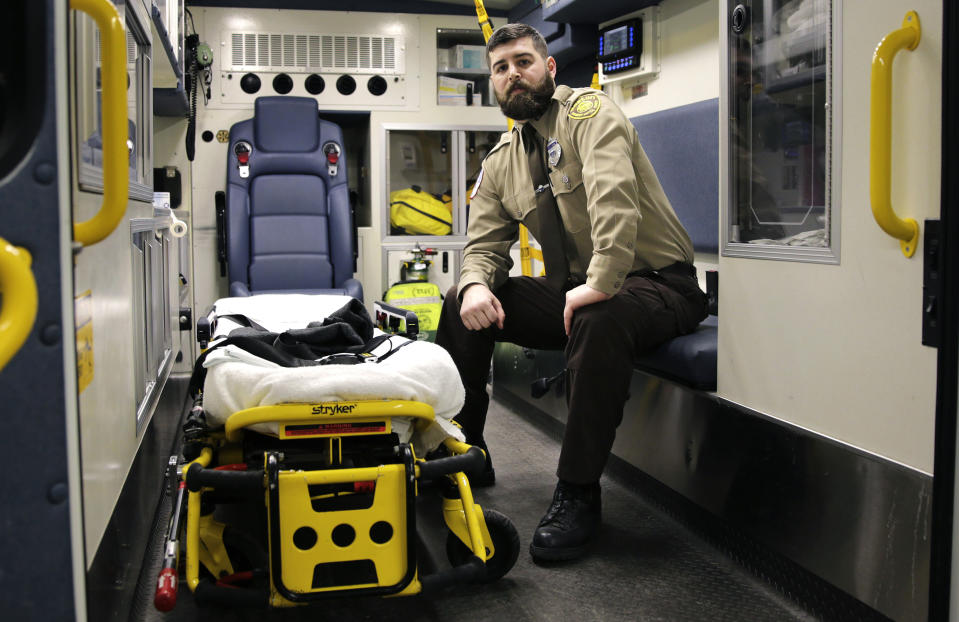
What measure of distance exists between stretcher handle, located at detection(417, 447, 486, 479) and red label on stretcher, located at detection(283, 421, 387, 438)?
0.48 feet

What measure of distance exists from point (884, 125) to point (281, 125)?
4539mm

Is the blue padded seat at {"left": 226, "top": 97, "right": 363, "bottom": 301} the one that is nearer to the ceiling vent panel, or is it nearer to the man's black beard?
the ceiling vent panel

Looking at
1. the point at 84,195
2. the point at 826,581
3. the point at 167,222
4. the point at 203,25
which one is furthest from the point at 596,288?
the point at 203,25

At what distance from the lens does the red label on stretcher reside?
6.89ft

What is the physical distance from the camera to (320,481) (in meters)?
1.99

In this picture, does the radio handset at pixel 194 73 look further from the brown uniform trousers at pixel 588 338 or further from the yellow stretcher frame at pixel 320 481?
the yellow stretcher frame at pixel 320 481

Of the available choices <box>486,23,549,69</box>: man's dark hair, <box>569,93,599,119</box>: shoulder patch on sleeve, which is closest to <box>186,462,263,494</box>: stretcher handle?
<box>569,93,599,119</box>: shoulder patch on sleeve

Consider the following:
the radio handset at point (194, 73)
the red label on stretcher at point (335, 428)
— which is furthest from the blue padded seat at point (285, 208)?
the red label on stretcher at point (335, 428)

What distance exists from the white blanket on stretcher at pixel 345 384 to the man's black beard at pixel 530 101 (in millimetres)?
1150

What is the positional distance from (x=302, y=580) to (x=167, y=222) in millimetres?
2214

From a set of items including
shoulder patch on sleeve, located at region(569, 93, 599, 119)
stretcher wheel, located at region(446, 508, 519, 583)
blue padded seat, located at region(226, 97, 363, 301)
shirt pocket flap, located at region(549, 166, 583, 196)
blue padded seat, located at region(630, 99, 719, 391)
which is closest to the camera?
stretcher wheel, located at region(446, 508, 519, 583)

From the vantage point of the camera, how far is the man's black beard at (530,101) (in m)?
3.12

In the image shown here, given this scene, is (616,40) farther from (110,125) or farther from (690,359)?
(110,125)

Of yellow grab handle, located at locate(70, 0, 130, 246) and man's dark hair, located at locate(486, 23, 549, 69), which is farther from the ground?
man's dark hair, located at locate(486, 23, 549, 69)
